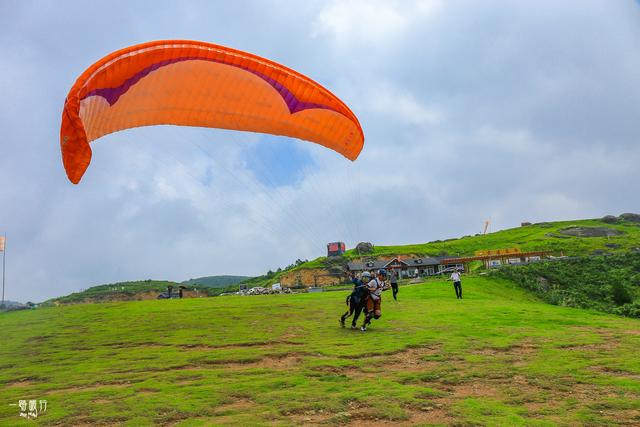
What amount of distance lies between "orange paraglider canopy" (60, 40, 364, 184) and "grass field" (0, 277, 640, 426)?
4563mm

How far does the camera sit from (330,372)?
26.5ft

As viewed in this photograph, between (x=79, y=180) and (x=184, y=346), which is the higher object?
(x=79, y=180)

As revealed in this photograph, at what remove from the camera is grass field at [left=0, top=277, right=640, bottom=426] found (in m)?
5.98

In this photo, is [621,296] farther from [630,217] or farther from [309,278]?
[630,217]

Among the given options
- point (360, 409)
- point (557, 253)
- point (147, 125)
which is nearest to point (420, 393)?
point (360, 409)

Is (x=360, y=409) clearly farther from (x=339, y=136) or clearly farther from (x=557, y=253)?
(x=557, y=253)

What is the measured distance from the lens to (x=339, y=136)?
14.4m

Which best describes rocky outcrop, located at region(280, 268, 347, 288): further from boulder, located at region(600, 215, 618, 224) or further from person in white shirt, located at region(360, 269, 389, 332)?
boulder, located at region(600, 215, 618, 224)

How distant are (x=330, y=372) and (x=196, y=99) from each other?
8.11m

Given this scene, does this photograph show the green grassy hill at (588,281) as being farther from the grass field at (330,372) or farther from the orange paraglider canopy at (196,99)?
the orange paraglider canopy at (196,99)

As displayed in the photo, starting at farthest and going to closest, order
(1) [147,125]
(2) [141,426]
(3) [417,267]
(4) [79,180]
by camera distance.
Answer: (3) [417,267] < (1) [147,125] < (4) [79,180] < (2) [141,426]

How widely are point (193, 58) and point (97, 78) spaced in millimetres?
2340

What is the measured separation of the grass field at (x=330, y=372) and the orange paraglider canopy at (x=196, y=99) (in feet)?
15.0

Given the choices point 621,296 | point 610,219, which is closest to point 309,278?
point 621,296
